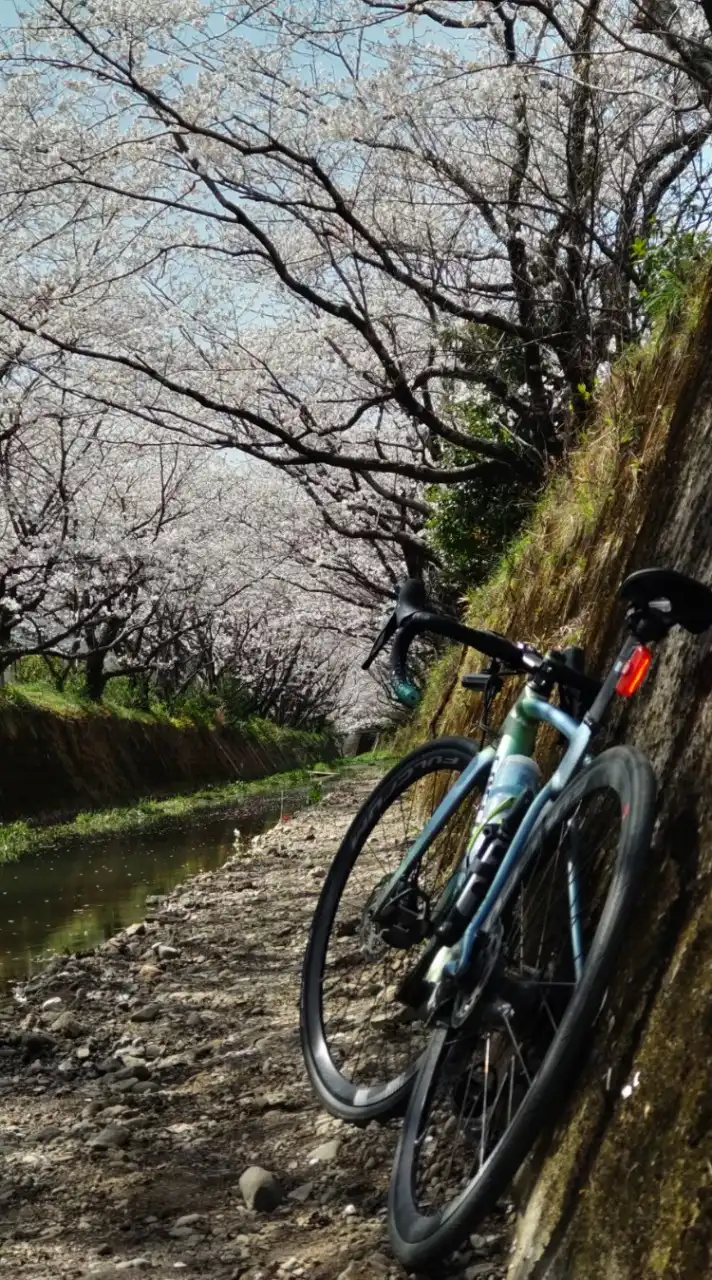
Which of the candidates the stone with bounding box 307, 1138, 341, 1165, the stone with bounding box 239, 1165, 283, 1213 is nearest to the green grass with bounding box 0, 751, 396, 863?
the stone with bounding box 307, 1138, 341, 1165

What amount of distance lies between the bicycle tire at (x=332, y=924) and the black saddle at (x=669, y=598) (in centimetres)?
96

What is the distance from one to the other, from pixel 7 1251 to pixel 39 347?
1269cm

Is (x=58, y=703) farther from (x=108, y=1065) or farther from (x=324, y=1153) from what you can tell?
(x=324, y=1153)

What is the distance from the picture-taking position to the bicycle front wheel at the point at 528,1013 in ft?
6.35

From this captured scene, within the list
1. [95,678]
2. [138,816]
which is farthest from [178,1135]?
[95,678]

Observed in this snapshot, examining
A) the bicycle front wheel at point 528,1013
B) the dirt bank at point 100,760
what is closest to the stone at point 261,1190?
the bicycle front wheel at point 528,1013

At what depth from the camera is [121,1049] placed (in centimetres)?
474

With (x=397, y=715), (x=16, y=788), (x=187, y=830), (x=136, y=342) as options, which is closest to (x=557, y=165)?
(x=136, y=342)

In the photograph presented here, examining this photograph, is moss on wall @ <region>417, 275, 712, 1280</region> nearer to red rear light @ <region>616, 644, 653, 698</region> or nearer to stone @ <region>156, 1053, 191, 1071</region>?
red rear light @ <region>616, 644, 653, 698</region>

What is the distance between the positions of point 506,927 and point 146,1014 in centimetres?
336

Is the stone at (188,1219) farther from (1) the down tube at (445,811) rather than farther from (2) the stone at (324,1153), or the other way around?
(1) the down tube at (445,811)

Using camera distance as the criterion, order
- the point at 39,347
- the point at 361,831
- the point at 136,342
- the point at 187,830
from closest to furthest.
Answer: the point at 361,831
the point at 136,342
the point at 39,347
the point at 187,830

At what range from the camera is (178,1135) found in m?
3.59

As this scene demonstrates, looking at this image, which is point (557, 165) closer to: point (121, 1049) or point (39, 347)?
point (39, 347)
